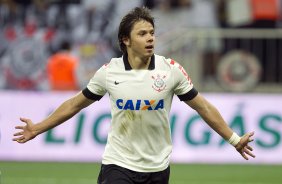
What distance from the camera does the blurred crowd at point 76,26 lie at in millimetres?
18812

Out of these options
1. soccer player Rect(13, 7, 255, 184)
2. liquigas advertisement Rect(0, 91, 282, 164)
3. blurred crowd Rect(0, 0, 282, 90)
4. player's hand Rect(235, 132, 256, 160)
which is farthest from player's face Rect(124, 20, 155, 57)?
blurred crowd Rect(0, 0, 282, 90)

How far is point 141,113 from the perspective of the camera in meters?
7.53

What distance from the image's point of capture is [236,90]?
1803 cm

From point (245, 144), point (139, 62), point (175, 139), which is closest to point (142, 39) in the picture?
point (139, 62)

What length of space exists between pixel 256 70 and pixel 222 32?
3.35ft

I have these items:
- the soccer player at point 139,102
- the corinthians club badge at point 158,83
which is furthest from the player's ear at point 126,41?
the corinthians club badge at point 158,83

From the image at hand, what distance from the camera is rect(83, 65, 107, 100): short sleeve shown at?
7.68m

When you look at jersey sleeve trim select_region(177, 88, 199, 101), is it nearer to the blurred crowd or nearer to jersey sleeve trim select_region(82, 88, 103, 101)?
jersey sleeve trim select_region(82, 88, 103, 101)

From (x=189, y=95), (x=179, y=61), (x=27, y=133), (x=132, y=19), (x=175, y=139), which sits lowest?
(x=175, y=139)

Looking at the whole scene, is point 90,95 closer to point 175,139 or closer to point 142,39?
point 142,39

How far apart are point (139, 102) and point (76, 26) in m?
11.8

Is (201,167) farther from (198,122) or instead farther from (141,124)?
(141,124)

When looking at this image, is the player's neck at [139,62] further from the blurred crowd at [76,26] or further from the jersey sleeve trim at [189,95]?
the blurred crowd at [76,26]

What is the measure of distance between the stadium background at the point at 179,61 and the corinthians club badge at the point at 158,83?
7.69m
